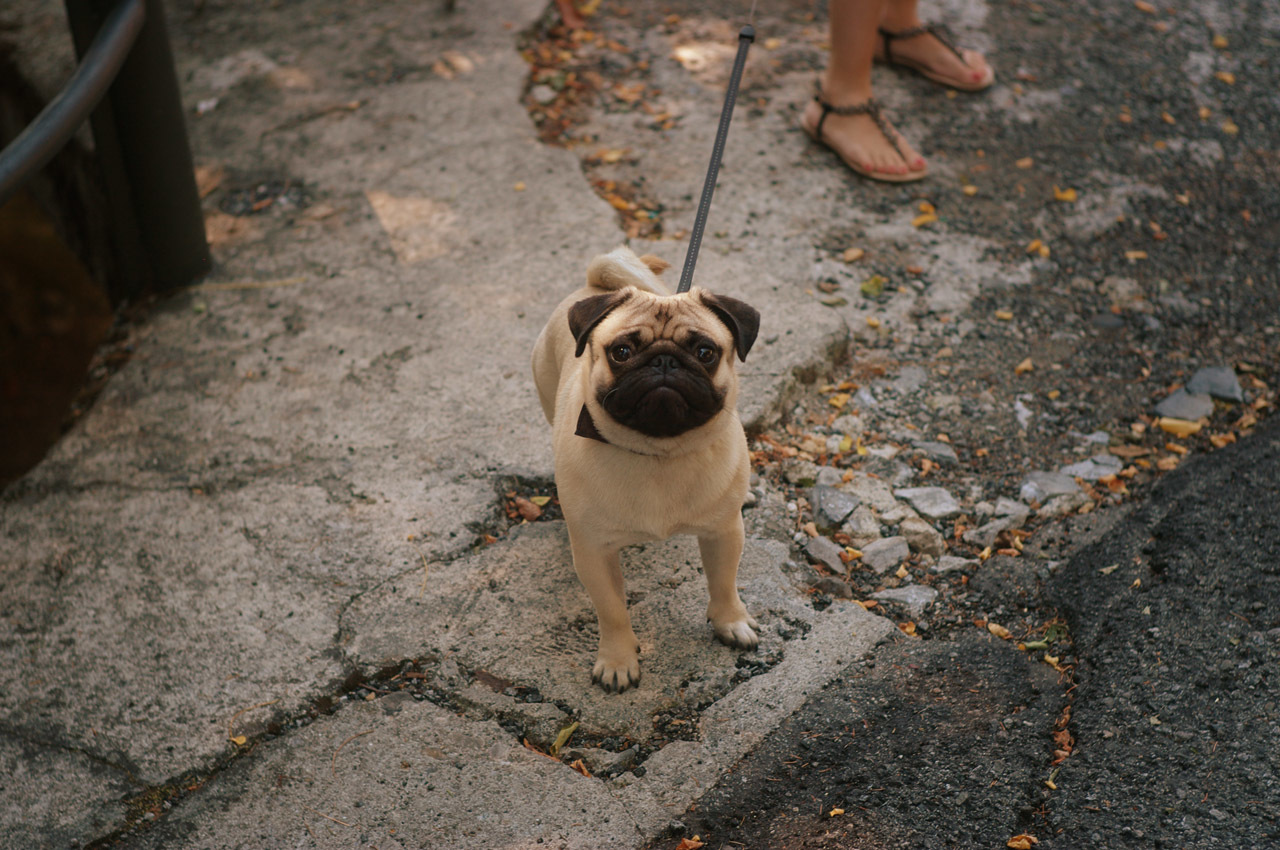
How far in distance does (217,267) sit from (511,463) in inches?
81.8

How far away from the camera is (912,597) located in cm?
292

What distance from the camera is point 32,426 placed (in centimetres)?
633

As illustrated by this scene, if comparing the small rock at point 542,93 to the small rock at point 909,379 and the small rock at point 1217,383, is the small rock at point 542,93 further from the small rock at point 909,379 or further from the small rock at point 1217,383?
the small rock at point 1217,383

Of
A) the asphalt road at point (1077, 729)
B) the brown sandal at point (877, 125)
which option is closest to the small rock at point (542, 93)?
the brown sandal at point (877, 125)

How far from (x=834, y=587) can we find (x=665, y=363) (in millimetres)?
1192

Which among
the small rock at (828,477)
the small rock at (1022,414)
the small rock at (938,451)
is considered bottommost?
the small rock at (1022,414)

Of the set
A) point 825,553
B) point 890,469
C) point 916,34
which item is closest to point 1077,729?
point 825,553

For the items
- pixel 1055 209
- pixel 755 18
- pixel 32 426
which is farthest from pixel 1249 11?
pixel 32 426

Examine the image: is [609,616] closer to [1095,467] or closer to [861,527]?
[861,527]

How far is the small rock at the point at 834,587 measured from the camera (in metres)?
2.93

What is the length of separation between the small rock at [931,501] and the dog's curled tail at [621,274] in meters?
1.22

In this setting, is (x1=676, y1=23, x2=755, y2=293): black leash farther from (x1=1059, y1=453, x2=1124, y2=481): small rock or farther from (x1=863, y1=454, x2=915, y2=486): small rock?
(x1=1059, y1=453, x2=1124, y2=481): small rock

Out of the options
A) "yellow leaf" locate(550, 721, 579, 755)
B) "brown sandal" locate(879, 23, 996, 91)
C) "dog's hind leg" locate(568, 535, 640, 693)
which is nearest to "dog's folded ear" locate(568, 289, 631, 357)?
"dog's hind leg" locate(568, 535, 640, 693)

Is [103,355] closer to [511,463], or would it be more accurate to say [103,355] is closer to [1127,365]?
[511,463]
